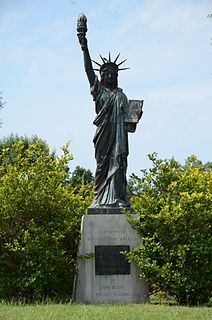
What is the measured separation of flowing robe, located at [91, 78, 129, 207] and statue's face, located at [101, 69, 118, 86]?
15 centimetres

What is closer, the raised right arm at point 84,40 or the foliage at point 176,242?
the foliage at point 176,242

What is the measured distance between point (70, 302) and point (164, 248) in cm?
204

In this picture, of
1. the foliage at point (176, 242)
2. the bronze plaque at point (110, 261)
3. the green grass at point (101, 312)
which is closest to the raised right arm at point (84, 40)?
the foliage at point (176, 242)

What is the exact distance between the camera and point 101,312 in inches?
329

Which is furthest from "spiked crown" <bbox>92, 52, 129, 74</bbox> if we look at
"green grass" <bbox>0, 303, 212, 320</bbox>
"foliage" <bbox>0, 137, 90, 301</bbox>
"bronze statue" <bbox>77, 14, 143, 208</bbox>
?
"green grass" <bbox>0, 303, 212, 320</bbox>

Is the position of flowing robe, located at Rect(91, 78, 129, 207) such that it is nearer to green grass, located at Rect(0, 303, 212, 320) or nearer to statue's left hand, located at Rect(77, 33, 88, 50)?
statue's left hand, located at Rect(77, 33, 88, 50)

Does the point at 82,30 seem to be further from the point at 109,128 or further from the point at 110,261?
the point at 110,261

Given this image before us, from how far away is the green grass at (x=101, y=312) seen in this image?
7.76 m

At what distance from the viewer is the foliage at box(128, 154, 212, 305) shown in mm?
10016

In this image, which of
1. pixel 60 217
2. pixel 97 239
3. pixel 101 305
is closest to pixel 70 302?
pixel 101 305

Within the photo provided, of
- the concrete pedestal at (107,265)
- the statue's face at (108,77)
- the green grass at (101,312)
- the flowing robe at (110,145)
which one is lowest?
the green grass at (101,312)

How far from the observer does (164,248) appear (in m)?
10.3

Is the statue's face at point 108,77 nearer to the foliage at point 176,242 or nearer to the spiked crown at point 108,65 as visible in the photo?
the spiked crown at point 108,65

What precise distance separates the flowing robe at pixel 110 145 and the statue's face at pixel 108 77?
0.15m
